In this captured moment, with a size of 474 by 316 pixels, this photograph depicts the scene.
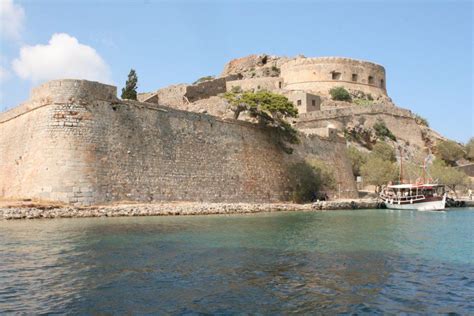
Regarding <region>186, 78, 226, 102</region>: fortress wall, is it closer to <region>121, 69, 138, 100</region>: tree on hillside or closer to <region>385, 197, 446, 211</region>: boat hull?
<region>121, 69, 138, 100</region>: tree on hillside

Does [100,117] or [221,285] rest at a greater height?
[100,117]

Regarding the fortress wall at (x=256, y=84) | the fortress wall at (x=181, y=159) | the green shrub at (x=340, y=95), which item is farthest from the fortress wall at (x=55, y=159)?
the green shrub at (x=340, y=95)

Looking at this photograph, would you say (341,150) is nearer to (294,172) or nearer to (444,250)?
(294,172)

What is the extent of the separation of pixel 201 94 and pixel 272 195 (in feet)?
64.4

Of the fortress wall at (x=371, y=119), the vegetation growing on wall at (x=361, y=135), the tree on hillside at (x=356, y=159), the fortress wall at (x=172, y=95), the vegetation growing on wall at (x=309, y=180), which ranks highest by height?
the fortress wall at (x=172, y=95)

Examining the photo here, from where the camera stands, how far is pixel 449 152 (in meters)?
48.1

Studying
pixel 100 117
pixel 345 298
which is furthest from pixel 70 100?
pixel 345 298

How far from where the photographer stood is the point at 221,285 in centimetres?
847

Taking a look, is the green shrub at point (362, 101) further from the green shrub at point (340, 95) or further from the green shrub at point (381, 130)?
the green shrub at point (381, 130)

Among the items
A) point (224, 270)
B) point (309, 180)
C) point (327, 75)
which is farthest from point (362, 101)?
point (224, 270)

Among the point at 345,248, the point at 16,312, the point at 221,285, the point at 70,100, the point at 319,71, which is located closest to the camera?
the point at 16,312

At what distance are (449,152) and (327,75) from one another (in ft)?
45.5

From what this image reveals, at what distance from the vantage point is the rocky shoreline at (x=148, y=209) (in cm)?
1798

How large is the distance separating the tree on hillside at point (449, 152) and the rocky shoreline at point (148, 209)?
2354 cm
